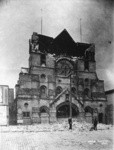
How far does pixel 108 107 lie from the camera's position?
70.8 feet

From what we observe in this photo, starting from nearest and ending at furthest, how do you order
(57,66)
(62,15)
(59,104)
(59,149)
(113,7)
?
(59,149), (113,7), (62,15), (59,104), (57,66)

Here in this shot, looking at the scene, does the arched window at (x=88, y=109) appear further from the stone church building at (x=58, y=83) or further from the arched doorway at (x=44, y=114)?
the arched doorway at (x=44, y=114)

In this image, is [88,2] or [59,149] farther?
[88,2]

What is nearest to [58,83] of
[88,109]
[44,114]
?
[44,114]

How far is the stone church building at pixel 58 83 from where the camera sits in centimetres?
1870

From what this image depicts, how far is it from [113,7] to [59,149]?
4469 mm

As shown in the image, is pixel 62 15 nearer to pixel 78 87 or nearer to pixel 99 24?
pixel 99 24

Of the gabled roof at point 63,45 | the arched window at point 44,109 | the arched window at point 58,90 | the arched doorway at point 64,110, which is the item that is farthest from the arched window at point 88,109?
the gabled roof at point 63,45

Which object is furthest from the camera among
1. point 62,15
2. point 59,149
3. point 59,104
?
point 59,104

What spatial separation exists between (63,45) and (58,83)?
367 cm

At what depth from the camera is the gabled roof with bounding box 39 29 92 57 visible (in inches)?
836

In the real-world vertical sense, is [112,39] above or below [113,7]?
below

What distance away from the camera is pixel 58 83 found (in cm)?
2077

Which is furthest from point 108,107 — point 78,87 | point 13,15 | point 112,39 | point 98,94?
point 13,15
